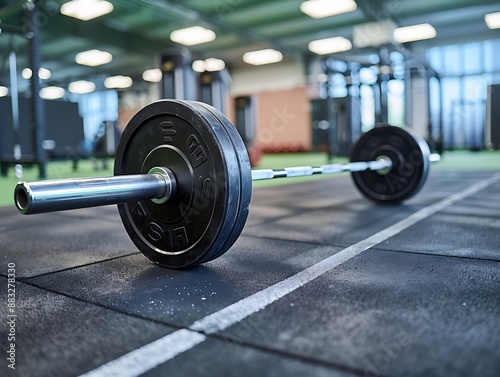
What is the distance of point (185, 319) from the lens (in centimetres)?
78

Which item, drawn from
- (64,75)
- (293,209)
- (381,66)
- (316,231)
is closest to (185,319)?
(316,231)

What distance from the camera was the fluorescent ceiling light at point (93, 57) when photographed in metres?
9.99

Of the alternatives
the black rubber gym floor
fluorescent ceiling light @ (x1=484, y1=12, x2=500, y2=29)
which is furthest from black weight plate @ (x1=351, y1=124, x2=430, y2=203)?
fluorescent ceiling light @ (x1=484, y1=12, x2=500, y2=29)

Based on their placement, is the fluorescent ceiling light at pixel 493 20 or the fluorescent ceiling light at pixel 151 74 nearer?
the fluorescent ceiling light at pixel 493 20

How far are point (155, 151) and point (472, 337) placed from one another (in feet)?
2.51

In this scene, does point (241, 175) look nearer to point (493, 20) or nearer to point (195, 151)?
point (195, 151)

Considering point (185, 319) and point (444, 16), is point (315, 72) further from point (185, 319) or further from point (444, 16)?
point (185, 319)

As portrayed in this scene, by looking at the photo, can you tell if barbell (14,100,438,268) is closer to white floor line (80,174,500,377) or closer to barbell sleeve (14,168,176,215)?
barbell sleeve (14,168,176,215)

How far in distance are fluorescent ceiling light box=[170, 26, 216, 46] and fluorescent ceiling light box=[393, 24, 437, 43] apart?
3718mm

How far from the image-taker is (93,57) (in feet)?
34.1

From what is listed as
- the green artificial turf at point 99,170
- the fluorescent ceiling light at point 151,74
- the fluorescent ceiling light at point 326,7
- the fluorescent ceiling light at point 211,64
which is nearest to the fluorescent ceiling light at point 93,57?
the fluorescent ceiling light at point 151,74

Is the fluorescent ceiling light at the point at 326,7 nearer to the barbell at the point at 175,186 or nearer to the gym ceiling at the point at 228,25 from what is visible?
the gym ceiling at the point at 228,25

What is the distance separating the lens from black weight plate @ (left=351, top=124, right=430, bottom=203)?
7.00ft

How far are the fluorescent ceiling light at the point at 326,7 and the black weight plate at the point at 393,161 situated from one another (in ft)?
18.0
